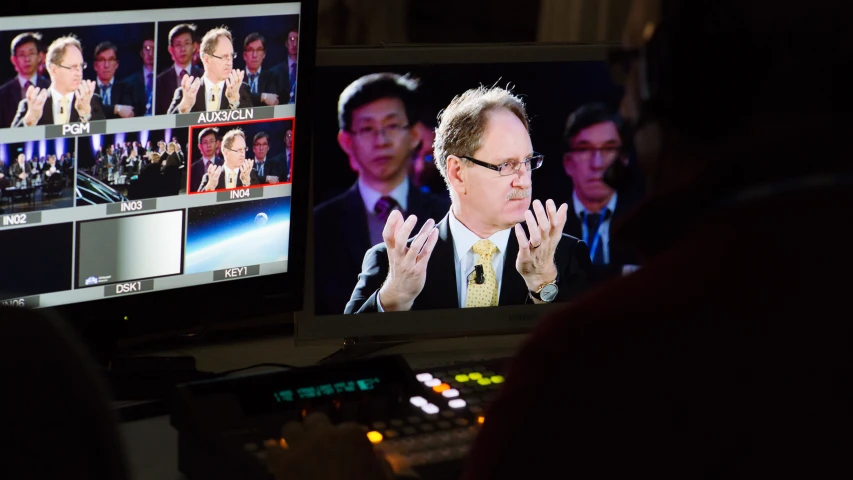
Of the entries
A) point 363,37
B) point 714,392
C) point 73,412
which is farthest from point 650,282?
point 363,37

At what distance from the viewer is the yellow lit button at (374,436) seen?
106 centimetres

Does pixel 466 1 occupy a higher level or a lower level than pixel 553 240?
higher

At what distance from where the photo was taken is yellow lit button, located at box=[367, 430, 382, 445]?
1057mm

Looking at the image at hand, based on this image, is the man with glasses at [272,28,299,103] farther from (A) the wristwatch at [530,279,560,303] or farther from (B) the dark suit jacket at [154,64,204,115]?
(A) the wristwatch at [530,279,560,303]

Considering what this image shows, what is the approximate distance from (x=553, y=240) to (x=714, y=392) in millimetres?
893

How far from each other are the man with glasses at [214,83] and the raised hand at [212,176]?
0.24ft

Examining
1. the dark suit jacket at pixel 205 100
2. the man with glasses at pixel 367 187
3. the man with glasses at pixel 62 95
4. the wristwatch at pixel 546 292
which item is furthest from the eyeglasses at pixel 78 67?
the wristwatch at pixel 546 292

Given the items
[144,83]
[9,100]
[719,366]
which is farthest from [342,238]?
[719,366]

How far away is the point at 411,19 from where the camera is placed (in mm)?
6012

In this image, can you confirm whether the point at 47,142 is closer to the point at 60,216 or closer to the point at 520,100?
the point at 60,216

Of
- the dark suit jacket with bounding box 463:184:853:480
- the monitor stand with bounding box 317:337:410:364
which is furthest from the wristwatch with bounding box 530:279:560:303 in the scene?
the dark suit jacket with bounding box 463:184:853:480

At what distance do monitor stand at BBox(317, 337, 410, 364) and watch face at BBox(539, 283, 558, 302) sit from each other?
0.23 metres

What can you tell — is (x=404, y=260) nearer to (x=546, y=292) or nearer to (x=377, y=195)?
(x=377, y=195)

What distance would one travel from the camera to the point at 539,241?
1404 millimetres
